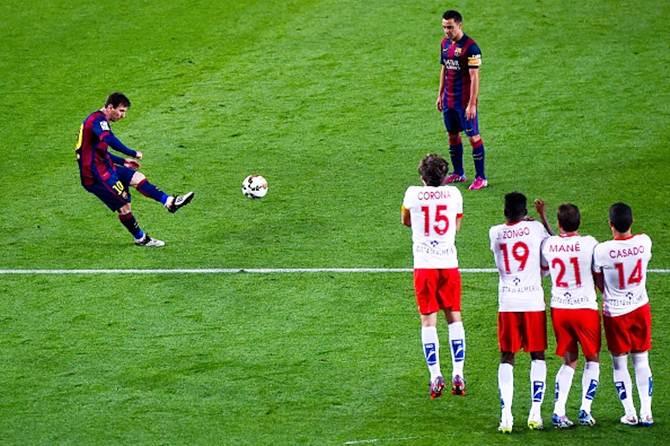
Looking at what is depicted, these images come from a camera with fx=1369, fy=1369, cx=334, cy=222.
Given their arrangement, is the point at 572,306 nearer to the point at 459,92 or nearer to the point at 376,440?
the point at 376,440

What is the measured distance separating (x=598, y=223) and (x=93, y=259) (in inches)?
229

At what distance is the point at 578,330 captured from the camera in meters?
10.6

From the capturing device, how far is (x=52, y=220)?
16906 millimetres

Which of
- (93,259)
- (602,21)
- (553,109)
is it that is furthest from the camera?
(602,21)

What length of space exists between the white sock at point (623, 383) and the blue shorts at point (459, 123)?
6886 mm

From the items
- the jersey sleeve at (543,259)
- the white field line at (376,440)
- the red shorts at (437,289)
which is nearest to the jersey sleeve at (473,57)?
the red shorts at (437,289)

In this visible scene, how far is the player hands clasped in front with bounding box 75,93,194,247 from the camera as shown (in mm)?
15336

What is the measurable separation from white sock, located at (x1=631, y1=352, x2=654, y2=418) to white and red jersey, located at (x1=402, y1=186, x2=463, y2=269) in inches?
67.3

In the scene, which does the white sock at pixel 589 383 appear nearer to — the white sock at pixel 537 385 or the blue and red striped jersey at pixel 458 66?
the white sock at pixel 537 385

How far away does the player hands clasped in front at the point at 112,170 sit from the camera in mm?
15336

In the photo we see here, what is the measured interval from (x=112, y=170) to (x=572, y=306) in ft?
22.5

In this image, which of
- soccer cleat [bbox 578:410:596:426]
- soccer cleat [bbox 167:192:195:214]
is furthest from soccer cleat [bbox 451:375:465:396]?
soccer cleat [bbox 167:192:195:214]

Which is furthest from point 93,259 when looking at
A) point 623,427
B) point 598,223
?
point 623,427

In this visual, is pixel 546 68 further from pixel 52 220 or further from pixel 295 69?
pixel 52 220
